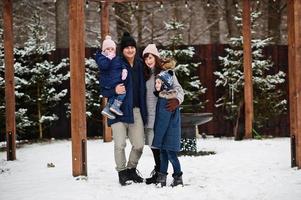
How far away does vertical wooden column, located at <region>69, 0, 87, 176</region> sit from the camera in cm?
631

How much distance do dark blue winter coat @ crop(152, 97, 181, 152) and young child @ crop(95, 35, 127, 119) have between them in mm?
489

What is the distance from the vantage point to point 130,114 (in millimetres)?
5715

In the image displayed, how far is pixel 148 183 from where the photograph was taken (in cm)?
588

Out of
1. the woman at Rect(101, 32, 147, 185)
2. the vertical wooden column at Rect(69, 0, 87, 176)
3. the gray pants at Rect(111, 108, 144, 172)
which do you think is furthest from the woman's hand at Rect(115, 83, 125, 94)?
the vertical wooden column at Rect(69, 0, 87, 176)

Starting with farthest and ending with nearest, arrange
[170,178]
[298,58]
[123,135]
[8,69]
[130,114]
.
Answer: [8,69] → [298,58] → [170,178] → [123,135] → [130,114]

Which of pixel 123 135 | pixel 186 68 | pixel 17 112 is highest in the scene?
pixel 186 68

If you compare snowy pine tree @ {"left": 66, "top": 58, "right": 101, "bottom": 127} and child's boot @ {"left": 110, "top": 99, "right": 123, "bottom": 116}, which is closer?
child's boot @ {"left": 110, "top": 99, "right": 123, "bottom": 116}

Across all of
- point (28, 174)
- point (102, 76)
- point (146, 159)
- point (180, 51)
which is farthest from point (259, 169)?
point (180, 51)

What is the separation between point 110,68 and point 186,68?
19.4ft

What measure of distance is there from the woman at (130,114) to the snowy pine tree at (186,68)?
220 inches

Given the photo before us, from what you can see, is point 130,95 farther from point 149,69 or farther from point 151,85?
point 149,69

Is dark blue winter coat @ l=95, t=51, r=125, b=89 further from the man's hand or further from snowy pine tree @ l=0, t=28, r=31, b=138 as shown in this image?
snowy pine tree @ l=0, t=28, r=31, b=138

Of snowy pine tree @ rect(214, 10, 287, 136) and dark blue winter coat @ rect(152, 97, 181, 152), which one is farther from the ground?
snowy pine tree @ rect(214, 10, 287, 136)

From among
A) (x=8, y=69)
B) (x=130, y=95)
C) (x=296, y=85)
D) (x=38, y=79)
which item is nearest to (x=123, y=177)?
(x=130, y=95)
